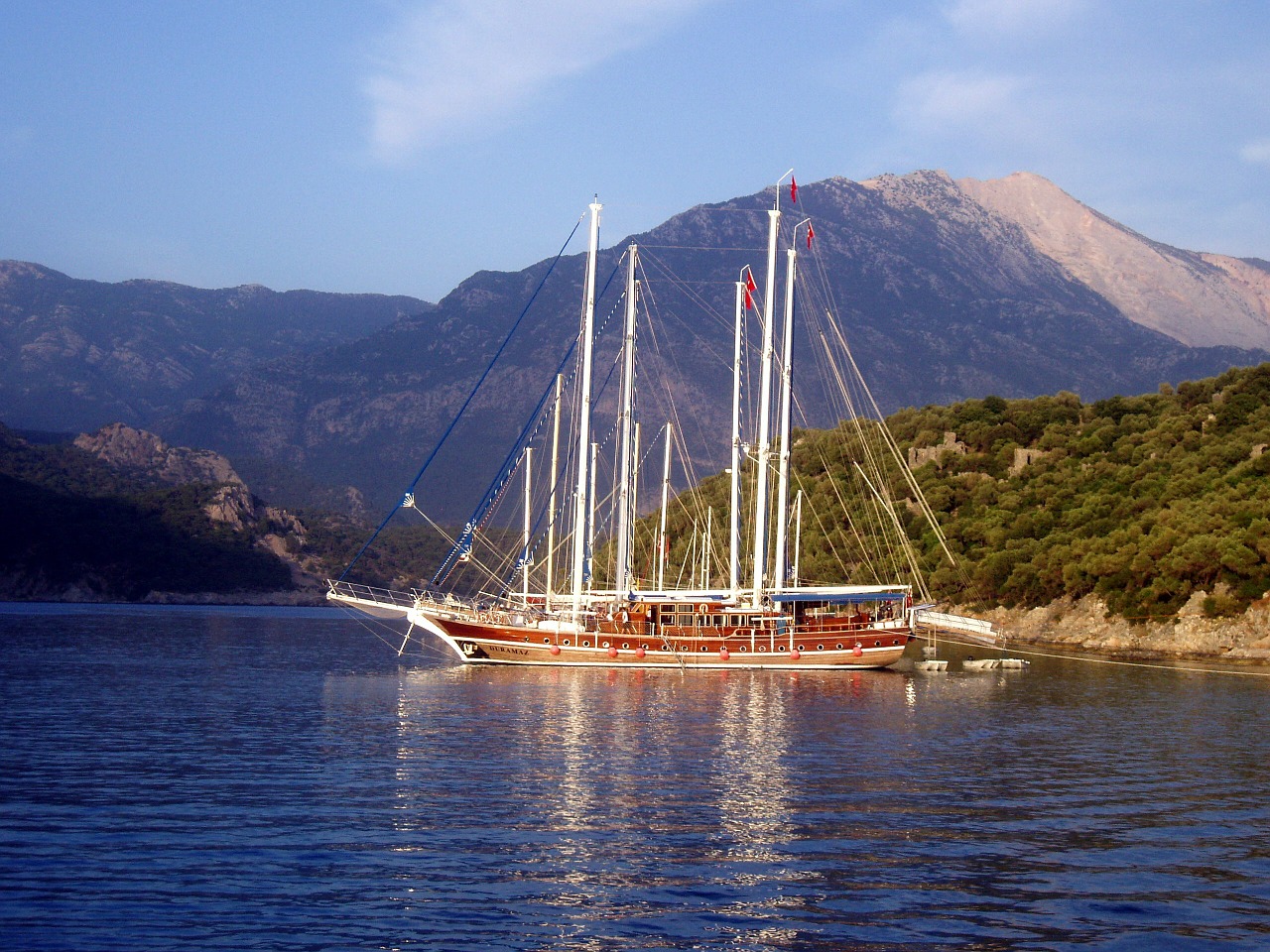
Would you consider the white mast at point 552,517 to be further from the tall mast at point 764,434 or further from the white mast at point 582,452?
the tall mast at point 764,434

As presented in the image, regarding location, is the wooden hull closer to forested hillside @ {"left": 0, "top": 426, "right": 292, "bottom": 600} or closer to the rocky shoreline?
the rocky shoreline

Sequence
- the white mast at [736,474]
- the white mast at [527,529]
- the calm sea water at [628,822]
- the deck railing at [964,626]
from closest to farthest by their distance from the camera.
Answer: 1. the calm sea water at [628,822]
2. the white mast at [736,474]
3. the white mast at [527,529]
4. the deck railing at [964,626]

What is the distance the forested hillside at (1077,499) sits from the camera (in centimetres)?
7888

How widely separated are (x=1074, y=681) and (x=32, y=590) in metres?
140

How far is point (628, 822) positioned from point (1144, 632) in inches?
2417

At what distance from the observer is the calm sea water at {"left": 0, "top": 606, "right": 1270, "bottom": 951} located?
56.4 ft

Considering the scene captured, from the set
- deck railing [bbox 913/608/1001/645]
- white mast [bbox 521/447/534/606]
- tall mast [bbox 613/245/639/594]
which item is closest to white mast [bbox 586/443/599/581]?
tall mast [bbox 613/245/639/594]

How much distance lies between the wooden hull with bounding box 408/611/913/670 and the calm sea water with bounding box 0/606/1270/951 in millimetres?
11295

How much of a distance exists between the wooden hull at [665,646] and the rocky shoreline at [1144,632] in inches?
796

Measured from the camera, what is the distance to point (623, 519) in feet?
192

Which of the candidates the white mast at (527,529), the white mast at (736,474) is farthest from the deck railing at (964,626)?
the white mast at (527,529)

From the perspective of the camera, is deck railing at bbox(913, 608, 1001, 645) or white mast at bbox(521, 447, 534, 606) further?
deck railing at bbox(913, 608, 1001, 645)

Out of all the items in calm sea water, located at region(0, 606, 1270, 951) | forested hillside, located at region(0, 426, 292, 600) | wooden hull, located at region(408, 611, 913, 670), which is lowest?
calm sea water, located at region(0, 606, 1270, 951)

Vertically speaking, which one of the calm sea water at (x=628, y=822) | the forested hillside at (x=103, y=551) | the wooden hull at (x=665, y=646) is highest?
the forested hillside at (x=103, y=551)
